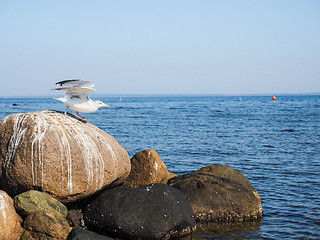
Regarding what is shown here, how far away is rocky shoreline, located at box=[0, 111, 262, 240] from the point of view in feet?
27.1

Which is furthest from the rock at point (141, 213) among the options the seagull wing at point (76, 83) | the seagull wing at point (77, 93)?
the seagull wing at point (76, 83)

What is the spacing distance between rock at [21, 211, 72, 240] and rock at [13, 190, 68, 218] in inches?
7.3

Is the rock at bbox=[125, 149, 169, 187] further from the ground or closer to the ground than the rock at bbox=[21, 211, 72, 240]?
further from the ground

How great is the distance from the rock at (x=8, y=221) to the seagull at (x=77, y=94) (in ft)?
9.93

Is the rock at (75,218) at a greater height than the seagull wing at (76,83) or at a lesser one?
lesser

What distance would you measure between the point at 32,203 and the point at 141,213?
251 cm

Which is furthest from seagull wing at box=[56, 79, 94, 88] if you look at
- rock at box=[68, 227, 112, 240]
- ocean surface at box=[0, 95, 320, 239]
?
ocean surface at box=[0, 95, 320, 239]

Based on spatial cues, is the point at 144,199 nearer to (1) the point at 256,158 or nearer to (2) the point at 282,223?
(2) the point at 282,223

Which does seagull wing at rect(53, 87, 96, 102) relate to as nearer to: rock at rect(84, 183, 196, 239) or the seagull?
the seagull

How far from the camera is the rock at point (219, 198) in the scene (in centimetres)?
1027

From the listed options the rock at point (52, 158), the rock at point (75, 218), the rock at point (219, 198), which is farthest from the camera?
the rock at point (219, 198)

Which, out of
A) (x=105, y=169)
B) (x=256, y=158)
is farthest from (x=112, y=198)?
(x=256, y=158)

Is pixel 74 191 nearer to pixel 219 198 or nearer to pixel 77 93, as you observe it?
pixel 77 93

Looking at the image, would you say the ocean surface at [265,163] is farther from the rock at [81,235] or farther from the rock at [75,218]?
the rock at [75,218]
